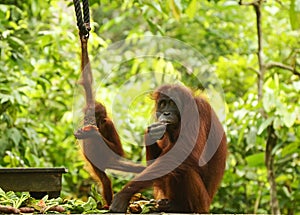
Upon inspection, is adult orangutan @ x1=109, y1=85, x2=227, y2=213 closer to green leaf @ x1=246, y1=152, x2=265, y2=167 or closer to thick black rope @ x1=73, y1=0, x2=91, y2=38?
thick black rope @ x1=73, y1=0, x2=91, y2=38

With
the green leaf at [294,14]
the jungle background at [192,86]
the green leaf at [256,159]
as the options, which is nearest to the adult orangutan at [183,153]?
the jungle background at [192,86]

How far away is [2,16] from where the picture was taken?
13.1 feet

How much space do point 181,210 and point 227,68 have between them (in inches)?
146

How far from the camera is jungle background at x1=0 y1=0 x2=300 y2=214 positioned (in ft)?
13.2

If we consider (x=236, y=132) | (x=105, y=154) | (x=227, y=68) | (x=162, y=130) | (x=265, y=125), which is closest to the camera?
(x=162, y=130)

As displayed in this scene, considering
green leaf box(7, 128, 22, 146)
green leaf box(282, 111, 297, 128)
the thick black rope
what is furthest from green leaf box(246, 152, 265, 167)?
the thick black rope

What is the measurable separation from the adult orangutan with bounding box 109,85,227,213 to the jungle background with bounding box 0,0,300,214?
426 mm

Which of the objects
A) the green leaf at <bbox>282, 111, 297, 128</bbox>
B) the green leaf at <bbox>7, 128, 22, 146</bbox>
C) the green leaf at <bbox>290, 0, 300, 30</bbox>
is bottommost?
the green leaf at <bbox>7, 128, 22, 146</bbox>

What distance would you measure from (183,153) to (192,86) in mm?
767

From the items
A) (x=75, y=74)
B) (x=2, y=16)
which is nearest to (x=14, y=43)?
(x=2, y=16)

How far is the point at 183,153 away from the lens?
8.27ft

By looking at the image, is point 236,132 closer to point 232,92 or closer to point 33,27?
point 232,92

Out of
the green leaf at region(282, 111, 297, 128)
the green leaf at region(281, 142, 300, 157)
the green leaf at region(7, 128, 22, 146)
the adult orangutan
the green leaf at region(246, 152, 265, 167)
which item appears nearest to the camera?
the adult orangutan

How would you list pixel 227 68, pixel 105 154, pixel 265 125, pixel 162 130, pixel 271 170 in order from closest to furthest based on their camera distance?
1. pixel 162 130
2. pixel 105 154
3. pixel 265 125
4. pixel 271 170
5. pixel 227 68
